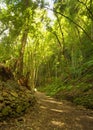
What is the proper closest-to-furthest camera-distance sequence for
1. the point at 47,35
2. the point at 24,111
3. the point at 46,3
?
the point at 24,111 < the point at 46,3 < the point at 47,35

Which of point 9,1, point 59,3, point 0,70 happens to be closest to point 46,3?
point 59,3

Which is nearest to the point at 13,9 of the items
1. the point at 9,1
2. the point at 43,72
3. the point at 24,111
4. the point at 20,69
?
the point at 9,1

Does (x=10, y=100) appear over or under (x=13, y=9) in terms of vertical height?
under

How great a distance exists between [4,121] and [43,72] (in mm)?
42654

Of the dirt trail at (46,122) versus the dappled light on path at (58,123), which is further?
the dappled light on path at (58,123)

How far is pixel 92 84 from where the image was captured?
588 inches

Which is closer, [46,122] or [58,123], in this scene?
[46,122]

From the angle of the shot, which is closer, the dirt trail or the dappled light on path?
the dirt trail

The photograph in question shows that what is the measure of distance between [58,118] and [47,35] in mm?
21098

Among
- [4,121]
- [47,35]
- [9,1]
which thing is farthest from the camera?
[47,35]

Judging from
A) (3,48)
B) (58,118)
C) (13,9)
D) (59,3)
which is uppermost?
(59,3)

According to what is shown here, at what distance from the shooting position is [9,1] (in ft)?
41.2

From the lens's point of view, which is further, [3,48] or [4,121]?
[3,48]

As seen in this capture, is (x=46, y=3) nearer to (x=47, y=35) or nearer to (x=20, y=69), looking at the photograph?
(x=20, y=69)
